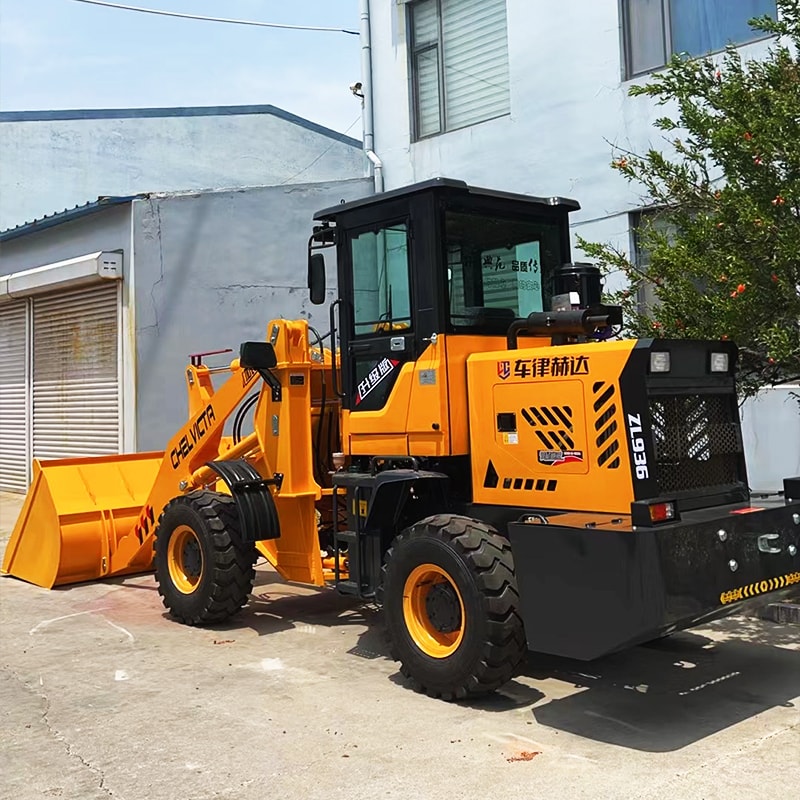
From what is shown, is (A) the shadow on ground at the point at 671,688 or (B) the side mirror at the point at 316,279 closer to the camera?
(A) the shadow on ground at the point at 671,688

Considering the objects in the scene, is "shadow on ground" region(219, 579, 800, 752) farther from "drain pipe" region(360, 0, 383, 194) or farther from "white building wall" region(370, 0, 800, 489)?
"drain pipe" region(360, 0, 383, 194)

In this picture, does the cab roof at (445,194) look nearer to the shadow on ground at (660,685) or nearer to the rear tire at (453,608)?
the rear tire at (453,608)

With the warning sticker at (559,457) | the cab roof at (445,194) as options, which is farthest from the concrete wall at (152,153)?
the warning sticker at (559,457)

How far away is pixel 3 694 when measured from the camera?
227 inches

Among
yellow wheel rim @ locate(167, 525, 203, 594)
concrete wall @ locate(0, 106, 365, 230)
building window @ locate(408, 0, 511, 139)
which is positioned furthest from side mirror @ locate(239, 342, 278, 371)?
concrete wall @ locate(0, 106, 365, 230)

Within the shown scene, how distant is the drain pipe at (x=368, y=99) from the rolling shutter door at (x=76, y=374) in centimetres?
402

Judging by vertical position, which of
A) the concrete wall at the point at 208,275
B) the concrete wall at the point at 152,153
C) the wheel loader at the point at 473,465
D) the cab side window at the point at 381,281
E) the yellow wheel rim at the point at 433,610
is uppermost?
the concrete wall at the point at 152,153

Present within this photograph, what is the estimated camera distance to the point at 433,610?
556 cm

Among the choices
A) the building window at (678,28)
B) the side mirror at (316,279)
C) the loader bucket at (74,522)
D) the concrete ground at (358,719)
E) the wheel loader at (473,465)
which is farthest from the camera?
the building window at (678,28)

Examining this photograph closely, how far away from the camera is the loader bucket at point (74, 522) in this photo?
8.73 metres

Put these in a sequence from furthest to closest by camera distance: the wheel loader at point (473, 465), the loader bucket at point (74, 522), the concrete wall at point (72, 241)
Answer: the concrete wall at point (72, 241) → the loader bucket at point (74, 522) → the wheel loader at point (473, 465)

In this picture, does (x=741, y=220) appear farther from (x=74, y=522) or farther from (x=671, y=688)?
(x=74, y=522)

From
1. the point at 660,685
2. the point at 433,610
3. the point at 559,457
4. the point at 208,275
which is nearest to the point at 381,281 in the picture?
the point at 559,457

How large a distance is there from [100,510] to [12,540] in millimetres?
Answer: 1197
